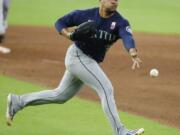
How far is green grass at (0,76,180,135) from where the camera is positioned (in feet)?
29.3

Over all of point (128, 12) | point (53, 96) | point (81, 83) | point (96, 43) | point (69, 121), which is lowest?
point (128, 12)

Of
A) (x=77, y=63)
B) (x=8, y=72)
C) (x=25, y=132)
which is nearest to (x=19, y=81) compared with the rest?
(x=8, y=72)

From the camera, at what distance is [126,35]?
769 centimetres

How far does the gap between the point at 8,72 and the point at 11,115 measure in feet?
16.8

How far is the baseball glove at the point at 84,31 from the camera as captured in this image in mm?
7672

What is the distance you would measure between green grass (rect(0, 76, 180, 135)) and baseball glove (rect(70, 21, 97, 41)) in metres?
1.55

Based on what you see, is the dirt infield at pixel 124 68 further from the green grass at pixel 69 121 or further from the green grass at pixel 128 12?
the green grass at pixel 128 12

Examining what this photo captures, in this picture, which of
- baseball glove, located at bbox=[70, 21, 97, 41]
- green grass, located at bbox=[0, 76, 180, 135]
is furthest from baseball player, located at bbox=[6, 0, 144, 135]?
green grass, located at bbox=[0, 76, 180, 135]

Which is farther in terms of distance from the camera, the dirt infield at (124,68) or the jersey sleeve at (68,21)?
the dirt infield at (124,68)

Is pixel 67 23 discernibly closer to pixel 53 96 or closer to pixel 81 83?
pixel 81 83

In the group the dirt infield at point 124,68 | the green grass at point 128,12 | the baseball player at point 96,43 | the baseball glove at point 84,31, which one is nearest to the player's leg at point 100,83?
the baseball player at point 96,43

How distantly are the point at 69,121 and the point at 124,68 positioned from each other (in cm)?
478

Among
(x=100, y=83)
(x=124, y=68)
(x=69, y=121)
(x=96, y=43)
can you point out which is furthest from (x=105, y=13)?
(x=124, y=68)

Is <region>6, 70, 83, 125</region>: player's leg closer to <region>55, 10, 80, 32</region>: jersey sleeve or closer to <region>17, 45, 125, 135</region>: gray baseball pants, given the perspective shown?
<region>17, 45, 125, 135</region>: gray baseball pants
